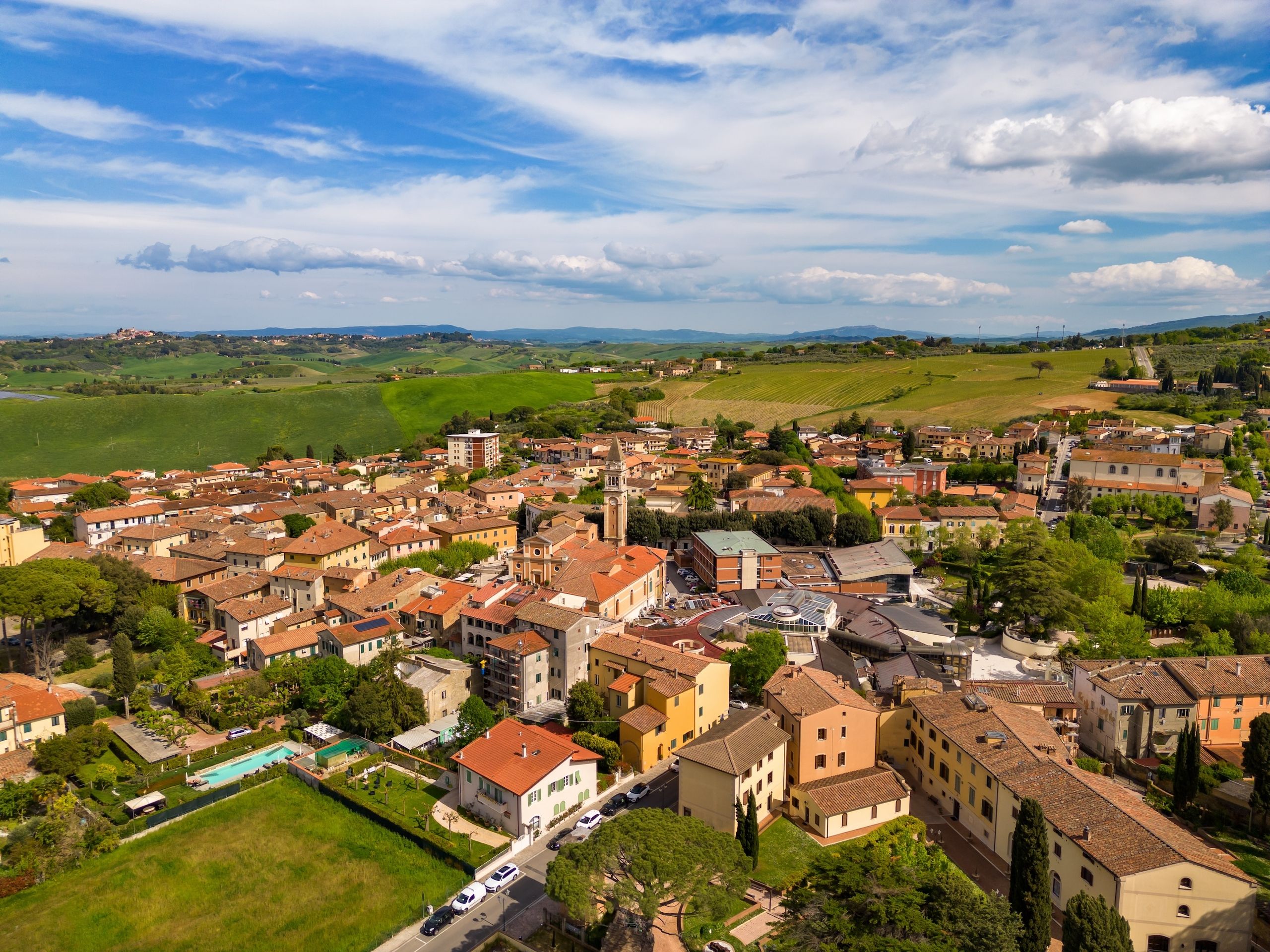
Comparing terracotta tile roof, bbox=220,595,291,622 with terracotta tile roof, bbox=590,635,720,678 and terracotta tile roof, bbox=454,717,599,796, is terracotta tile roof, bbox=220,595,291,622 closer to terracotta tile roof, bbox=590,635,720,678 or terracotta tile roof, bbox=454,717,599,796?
terracotta tile roof, bbox=454,717,599,796

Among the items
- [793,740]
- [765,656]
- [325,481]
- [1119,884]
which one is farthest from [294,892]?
[325,481]

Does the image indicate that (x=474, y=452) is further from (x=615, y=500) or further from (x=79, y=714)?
(x=79, y=714)

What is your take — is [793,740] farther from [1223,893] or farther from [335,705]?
[335,705]

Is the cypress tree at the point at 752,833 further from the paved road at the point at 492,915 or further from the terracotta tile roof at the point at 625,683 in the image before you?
the terracotta tile roof at the point at 625,683

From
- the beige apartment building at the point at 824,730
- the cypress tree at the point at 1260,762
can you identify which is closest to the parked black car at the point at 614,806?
the beige apartment building at the point at 824,730

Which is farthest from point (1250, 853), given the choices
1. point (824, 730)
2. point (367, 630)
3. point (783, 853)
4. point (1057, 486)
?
point (1057, 486)
